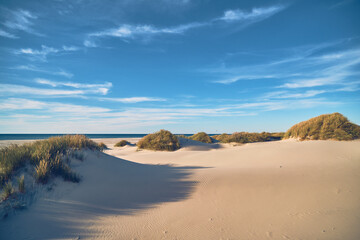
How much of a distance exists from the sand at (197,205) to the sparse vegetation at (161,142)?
9.10 meters

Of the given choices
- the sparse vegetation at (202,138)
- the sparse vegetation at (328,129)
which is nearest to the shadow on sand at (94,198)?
the sparse vegetation at (328,129)

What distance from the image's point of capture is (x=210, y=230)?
2945mm

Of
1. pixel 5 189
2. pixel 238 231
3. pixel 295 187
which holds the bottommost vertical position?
pixel 238 231

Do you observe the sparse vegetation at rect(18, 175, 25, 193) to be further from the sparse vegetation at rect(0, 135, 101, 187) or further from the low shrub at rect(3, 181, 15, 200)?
the sparse vegetation at rect(0, 135, 101, 187)

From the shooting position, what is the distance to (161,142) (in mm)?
15477

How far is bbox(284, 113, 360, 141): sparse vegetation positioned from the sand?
16.8 ft

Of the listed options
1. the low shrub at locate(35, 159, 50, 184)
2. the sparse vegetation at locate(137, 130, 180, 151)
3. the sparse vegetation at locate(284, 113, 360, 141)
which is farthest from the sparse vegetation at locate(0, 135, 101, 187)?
the sparse vegetation at locate(284, 113, 360, 141)

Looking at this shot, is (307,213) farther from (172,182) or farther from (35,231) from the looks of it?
(35,231)

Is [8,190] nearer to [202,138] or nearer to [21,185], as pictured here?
[21,185]

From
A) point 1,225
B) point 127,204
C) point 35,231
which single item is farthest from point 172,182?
point 1,225

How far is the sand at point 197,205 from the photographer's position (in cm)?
288

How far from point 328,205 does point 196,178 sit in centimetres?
293

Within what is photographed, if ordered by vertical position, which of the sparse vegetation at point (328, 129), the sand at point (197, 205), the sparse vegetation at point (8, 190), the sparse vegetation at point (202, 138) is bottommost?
the sand at point (197, 205)

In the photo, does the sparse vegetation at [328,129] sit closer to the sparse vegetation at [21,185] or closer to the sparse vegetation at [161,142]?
the sparse vegetation at [161,142]
